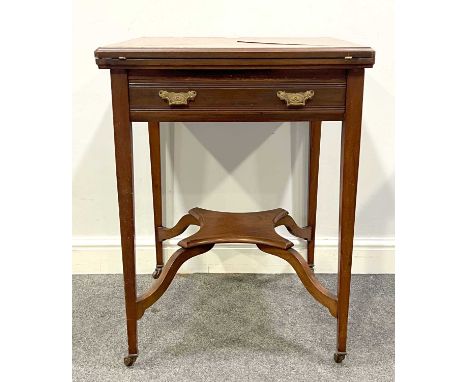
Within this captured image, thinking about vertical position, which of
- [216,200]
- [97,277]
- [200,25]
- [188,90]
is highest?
[200,25]

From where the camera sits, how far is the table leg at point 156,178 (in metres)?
1.73

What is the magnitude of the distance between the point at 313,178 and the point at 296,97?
580 millimetres

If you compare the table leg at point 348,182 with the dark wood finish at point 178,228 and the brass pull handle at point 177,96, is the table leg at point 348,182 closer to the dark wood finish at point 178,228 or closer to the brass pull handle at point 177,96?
the brass pull handle at point 177,96

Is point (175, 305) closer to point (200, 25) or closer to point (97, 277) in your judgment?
point (97, 277)

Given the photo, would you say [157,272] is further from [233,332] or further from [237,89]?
[237,89]

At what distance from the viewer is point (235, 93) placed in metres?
1.25

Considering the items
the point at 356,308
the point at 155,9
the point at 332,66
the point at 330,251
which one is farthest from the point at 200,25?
the point at 356,308

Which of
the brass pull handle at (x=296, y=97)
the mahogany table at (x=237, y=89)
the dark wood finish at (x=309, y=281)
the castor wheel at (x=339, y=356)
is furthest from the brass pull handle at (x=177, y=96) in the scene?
the castor wheel at (x=339, y=356)

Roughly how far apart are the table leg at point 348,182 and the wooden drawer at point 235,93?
1.0 inches

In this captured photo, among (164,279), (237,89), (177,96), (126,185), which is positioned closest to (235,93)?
(237,89)

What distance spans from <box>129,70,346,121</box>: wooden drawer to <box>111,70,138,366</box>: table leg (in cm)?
2

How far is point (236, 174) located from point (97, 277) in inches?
23.2

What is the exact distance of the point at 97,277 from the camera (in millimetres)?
1876

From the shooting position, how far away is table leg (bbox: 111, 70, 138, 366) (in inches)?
48.7
